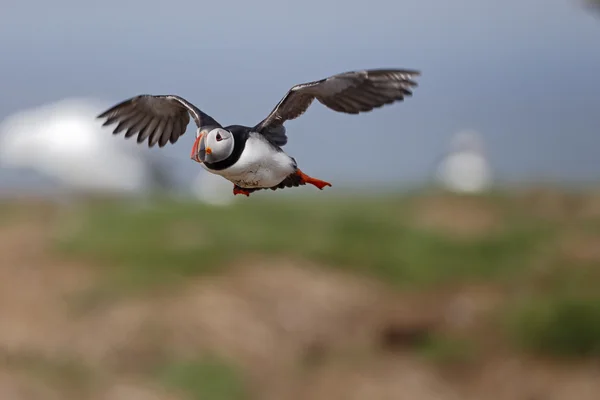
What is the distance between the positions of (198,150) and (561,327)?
45.3ft

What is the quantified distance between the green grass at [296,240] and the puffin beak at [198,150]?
1374cm

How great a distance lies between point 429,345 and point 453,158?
552 cm

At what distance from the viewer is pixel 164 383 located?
13078 millimetres

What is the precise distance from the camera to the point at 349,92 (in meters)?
1.69

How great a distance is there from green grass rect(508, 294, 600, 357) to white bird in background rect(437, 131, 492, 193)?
323cm

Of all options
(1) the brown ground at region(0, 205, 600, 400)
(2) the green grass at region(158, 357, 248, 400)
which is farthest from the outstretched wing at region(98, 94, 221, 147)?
(2) the green grass at region(158, 357, 248, 400)

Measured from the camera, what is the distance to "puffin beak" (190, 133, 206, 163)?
146 centimetres

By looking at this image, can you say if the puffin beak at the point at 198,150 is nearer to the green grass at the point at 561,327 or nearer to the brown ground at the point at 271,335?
the brown ground at the point at 271,335

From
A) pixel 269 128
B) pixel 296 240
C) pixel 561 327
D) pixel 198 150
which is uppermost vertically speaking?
pixel 296 240

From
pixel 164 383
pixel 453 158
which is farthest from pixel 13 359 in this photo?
pixel 453 158

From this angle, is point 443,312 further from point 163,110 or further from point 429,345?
point 163,110

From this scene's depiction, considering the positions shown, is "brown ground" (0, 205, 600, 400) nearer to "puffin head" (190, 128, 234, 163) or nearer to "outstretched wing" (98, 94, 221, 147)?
"outstretched wing" (98, 94, 221, 147)

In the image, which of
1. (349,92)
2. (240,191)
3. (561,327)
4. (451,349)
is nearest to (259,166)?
(240,191)

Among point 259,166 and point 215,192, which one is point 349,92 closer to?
point 259,166
